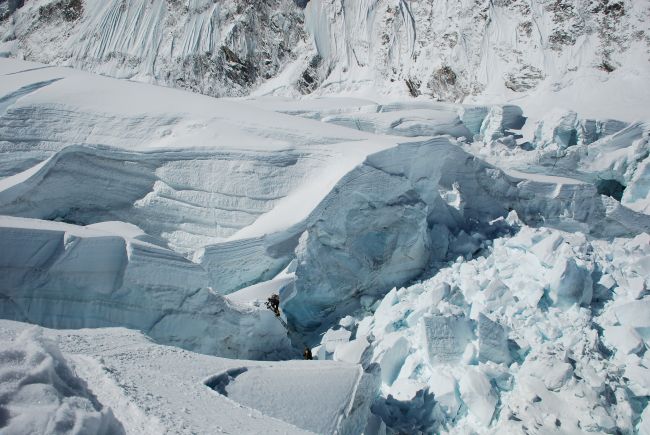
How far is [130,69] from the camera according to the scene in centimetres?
1505

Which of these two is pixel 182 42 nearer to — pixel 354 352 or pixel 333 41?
pixel 333 41

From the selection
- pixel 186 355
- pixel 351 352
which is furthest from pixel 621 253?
pixel 186 355

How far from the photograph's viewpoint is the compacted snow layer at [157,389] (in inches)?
70.2

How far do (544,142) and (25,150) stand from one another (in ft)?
25.6

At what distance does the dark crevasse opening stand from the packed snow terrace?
0.20m

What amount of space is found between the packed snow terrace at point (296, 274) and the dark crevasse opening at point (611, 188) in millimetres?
198

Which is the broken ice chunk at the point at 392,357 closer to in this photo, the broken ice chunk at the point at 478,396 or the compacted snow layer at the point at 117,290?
the broken ice chunk at the point at 478,396

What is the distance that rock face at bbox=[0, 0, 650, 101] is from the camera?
11.1 meters

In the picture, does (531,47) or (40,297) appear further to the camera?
(531,47)

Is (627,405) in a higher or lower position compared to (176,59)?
lower

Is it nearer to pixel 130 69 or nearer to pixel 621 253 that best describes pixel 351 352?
pixel 621 253

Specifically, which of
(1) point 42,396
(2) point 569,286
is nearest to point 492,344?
(2) point 569,286

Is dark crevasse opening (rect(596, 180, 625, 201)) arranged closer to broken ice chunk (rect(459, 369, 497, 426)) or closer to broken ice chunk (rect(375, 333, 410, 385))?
broken ice chunk (rect(375, 333, 410, 385))

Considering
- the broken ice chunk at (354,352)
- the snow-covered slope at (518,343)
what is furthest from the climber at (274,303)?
the broken ice chunk at (354,352)
